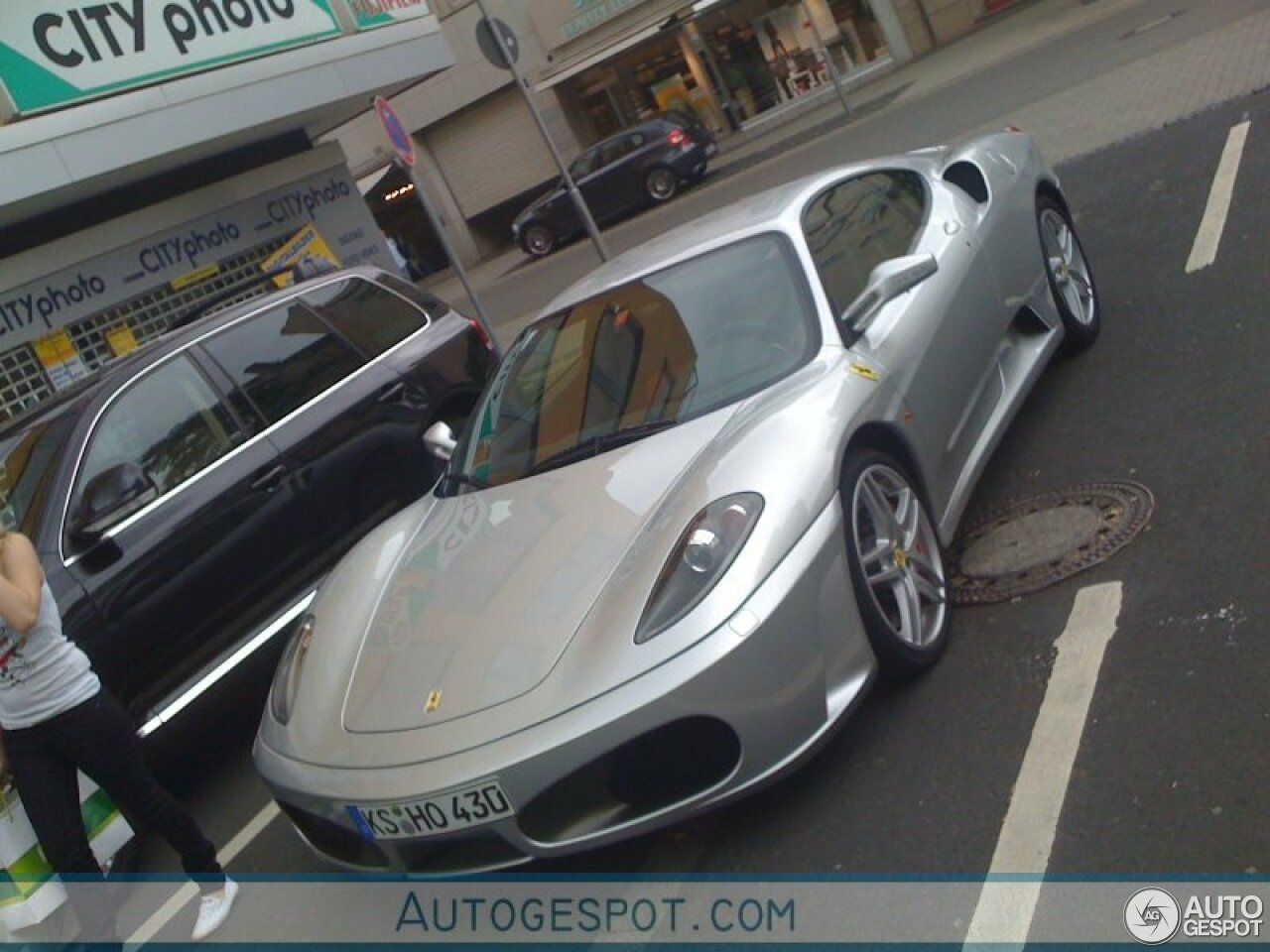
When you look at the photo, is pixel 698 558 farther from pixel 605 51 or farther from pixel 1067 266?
pixel 605 51

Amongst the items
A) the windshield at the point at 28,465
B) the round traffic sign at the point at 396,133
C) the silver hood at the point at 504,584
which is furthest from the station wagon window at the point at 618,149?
the silver hood at the point at 504,584

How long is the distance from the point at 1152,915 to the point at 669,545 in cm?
147

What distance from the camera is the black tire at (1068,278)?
599 centimetres

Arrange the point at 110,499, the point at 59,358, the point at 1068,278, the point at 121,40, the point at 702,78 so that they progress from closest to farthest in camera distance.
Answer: the point at 110,499 → the point at 1068,278 → the point at 121,40 → the point at 59,358 → the point at 702,78

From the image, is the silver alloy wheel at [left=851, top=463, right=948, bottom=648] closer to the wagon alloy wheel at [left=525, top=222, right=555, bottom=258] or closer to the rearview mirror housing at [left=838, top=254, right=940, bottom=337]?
the rearview mirror housing at [left=838, top=254, right=940, bottom=337]

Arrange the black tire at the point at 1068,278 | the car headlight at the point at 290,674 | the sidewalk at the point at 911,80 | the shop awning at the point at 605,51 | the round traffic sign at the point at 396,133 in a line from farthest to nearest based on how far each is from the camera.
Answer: the shop awning at the point at 605,51 → the sidewalk at the point at 911,80 → the round traffic sign at the point at 396,133 → the black tire at the point at 1068,278 → the car headlight at the point at 290,674

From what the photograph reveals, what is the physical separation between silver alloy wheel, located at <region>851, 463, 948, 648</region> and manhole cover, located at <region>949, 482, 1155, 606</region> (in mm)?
231

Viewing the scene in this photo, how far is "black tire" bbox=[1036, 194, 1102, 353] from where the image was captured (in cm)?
599

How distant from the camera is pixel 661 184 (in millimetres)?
23875

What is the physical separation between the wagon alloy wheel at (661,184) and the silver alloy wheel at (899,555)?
66.3 feet

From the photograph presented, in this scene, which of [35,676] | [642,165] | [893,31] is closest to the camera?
[35,676]

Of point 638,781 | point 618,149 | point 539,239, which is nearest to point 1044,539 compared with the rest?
point 638,781

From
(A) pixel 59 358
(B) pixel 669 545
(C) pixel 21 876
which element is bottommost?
(C) pixel 21 876

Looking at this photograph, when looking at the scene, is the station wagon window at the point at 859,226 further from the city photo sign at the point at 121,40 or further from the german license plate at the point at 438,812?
the city photo sign at the point at 121,40
